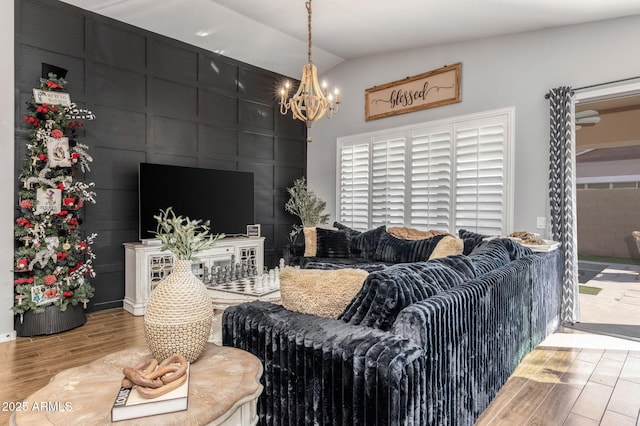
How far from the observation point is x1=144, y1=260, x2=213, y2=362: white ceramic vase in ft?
4.47

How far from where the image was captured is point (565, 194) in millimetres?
3953

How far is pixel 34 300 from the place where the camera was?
359cm

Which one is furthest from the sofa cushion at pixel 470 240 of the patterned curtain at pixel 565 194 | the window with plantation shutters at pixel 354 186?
the window with plantation shutters at pixel 354 186

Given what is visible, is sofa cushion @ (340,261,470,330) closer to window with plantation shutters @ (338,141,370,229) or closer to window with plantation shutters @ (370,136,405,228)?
window with plantation shutters @ (370,136,405,228)

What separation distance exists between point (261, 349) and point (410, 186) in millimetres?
4113

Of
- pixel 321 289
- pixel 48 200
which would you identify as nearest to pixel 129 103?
pixel 48 200

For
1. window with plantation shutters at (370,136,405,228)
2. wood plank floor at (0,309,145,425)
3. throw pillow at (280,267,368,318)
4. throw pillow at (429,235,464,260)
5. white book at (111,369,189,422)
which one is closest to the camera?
white book at (111,369,189,422)

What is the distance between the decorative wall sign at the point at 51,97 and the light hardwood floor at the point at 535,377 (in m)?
2.30

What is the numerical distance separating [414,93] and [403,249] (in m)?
2.34

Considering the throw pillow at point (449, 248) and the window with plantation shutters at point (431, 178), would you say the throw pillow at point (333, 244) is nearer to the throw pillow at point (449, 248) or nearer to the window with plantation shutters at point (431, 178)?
the window with plantation shutters at point (431, 178)

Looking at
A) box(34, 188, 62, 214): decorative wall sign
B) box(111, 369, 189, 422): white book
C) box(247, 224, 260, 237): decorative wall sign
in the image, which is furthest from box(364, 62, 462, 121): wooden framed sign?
box(111, 369, 189, 422): white book

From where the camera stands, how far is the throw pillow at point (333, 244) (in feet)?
17.6

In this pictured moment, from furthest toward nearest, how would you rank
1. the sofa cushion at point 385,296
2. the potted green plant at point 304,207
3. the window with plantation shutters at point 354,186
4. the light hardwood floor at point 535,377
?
1. the potted green plant at point 304,207
2. the window with plantation shutters at point 354,186
3. the light hardwood floor at point 535,377
4. the sofa cushion at point 385,296

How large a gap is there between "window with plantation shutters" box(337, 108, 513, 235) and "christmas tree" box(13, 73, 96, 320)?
3850mm
